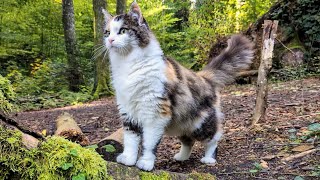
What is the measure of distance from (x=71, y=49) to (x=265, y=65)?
33.4ft

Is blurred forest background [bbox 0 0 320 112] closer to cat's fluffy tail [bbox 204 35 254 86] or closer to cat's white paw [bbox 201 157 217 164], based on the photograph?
cat's fluffy tail [bbox 204 35 254 86]

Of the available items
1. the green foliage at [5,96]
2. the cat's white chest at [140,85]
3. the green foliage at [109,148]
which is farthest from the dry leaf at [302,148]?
the green foliage at [5,96]

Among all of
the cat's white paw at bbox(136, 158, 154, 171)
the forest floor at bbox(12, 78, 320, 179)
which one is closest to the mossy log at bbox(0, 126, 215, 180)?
the cat's white paw at bbox(136, 158, 154, 171)

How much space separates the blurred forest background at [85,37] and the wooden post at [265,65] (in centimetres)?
569

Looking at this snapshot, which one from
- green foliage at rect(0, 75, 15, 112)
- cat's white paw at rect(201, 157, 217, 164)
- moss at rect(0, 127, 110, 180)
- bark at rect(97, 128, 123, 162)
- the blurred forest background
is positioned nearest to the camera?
moss at rect(0, 127, 110, 180)

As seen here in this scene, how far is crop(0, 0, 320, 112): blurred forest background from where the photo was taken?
39.7ft

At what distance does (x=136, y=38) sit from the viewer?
3.49 meters

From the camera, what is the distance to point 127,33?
348 cm

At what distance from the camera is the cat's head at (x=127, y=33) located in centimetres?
344

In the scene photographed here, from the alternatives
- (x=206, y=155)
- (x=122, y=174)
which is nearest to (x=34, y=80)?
(x=206, y=155)

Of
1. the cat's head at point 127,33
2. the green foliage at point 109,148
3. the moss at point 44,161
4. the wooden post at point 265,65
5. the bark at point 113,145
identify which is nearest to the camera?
the moss at point 44,161

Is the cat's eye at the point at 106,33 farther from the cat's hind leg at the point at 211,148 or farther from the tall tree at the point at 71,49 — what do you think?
the tall tree at the point at 71,49

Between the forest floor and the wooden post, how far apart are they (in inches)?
7.7

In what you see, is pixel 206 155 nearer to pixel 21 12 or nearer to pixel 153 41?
pixel 153 41
